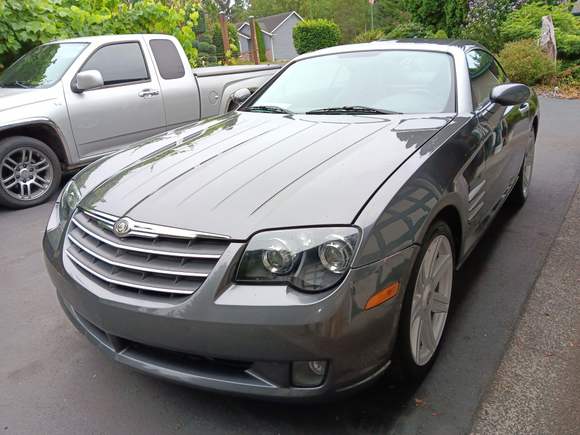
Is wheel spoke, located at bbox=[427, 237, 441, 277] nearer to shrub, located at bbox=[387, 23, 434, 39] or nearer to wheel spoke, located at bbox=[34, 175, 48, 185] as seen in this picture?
wheel spoke, located at bbox=[34, 175, 48, 185]

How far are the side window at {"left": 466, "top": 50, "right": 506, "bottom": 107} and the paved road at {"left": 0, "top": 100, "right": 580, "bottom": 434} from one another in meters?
1.10

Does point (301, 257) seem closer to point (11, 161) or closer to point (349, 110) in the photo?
point (349, 110)

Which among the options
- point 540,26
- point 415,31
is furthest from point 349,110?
point 415,31

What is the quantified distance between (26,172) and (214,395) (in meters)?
3.99

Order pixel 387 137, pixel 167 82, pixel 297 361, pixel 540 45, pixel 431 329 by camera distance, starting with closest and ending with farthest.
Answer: pixel 297 361 < pixel 431 329 < pixel 387 137 < pixel 167 82 < pixel 540 45

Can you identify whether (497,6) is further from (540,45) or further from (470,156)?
(470,156)

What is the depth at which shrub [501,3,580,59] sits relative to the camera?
13176 mm

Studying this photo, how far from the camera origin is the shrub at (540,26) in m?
13.2

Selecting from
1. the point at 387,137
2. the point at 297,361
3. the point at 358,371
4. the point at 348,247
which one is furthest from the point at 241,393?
the point at 387,137

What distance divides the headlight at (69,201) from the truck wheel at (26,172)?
289 centimetres

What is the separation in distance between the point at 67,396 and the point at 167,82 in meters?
4.59

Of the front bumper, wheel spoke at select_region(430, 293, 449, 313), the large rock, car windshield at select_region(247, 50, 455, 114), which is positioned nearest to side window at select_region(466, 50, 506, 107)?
car windshield at select_region(247, 50, 455, 114)

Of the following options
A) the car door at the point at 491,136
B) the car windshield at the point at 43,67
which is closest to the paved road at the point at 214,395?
the car door at the point at 491,136

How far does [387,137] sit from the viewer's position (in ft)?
8.56
